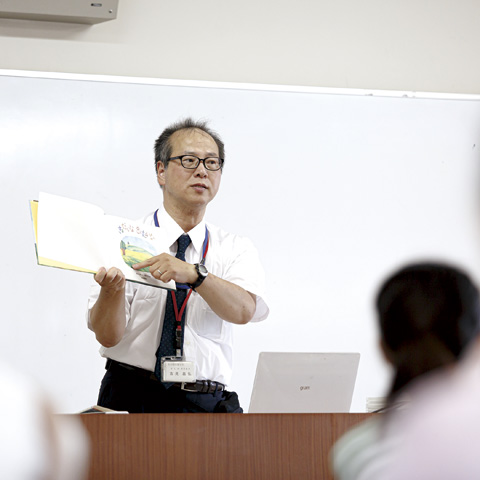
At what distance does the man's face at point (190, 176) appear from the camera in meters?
2.41

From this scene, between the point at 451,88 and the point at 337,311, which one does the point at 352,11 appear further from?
the point at 337,311

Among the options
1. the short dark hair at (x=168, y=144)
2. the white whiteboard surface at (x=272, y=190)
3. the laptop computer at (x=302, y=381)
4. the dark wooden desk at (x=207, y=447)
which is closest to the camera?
the dark wooden desk at (x=207, y=447)

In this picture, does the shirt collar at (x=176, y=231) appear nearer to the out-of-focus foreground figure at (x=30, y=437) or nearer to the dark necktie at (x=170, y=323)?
the dark necktie at (x=170, y=323)

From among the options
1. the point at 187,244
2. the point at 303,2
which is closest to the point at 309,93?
the point at 303,2

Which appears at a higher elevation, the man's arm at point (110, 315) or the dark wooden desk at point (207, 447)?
the man's arm at point (110, 315)

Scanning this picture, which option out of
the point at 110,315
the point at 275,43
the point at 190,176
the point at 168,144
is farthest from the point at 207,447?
the point at 275,43

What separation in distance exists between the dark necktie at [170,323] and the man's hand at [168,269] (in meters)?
0.18

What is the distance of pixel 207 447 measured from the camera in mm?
1646

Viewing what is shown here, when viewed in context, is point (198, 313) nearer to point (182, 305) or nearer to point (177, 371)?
point (182, 305)

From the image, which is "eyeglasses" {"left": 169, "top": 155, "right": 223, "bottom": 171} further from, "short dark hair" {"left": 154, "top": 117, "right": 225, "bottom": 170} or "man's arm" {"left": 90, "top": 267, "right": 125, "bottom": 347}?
"man's arm" {"left": 90, "top": 267, "right": 125, "bottom": 347}

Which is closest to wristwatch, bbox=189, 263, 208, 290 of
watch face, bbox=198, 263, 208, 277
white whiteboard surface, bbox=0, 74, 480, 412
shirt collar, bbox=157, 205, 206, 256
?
watch face, bbox=198, 263, 208, 277

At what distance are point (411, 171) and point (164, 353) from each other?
1.78m

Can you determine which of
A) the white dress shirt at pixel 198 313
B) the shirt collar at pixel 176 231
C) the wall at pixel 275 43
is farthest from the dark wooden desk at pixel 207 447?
the wall at pixel 275 43

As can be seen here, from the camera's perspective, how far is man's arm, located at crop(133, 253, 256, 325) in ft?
6.73
